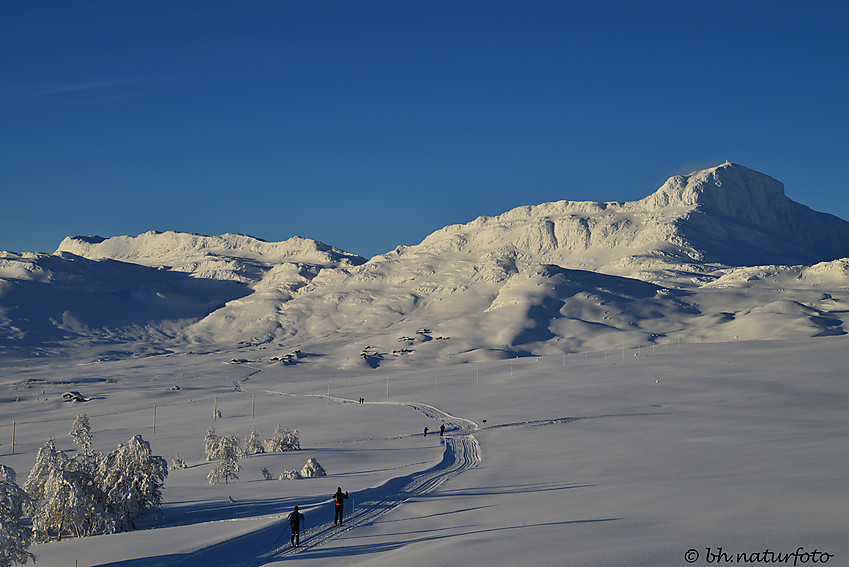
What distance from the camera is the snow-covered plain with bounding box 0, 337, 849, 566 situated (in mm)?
17906

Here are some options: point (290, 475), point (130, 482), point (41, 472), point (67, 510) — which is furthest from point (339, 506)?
point (290, 475)

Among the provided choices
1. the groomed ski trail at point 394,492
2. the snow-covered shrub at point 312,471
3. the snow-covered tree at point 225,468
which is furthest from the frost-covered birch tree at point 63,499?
the snow-covered shrub at point 312,471

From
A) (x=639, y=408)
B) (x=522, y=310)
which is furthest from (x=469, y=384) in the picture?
(x=522, y=310)

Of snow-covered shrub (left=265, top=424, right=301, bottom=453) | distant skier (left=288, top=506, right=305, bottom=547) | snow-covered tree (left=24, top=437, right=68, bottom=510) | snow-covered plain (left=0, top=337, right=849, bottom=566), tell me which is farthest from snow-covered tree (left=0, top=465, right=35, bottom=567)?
snow-covered shrub (left=265, top=424, right=301, bottom=453)

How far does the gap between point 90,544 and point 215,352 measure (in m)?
164

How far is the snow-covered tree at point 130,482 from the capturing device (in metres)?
26.9

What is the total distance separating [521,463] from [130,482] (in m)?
20.9

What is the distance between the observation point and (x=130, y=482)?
27.4m

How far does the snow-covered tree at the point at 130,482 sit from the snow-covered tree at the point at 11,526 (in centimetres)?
624

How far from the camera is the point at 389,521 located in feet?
77.3

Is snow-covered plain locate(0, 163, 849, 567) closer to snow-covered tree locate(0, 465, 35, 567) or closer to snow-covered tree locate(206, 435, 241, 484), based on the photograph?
snow-covered tree locate(206, 435, 241, 484)

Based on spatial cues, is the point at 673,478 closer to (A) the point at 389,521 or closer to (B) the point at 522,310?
(A) the point at 389,521

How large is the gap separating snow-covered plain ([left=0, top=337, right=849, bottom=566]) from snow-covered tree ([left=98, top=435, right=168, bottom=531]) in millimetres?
1496

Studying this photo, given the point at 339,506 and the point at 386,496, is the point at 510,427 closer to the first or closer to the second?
the point at 386,496
